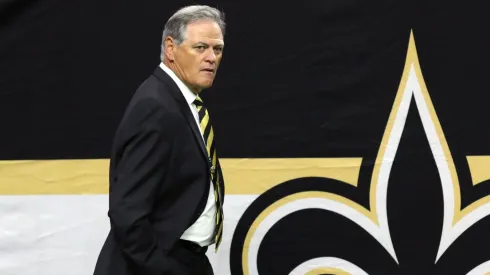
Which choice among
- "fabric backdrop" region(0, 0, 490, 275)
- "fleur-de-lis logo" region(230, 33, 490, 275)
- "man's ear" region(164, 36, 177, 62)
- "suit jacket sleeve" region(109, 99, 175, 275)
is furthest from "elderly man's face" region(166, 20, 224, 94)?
"fleur-de-lis logo" region(230, 33, 490, 275)

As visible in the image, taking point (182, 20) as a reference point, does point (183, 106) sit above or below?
below

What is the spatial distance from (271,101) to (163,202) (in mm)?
726

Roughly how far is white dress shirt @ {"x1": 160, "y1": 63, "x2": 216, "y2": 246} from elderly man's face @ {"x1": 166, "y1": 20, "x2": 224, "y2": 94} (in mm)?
17

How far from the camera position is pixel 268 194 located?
7.70 feet

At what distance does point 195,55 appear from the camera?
177 centimetres

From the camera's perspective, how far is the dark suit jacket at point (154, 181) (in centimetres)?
160

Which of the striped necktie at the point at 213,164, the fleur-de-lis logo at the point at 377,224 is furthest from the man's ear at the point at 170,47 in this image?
the fleur-de-lis logo at the point at 377,224

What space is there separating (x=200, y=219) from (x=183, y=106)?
0.81ft

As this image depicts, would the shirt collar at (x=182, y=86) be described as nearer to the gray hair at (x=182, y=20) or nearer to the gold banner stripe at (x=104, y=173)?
the gray hair at (x=182, y=20)

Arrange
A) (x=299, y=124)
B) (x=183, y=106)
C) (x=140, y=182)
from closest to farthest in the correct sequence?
(x=140, y=182), (x=183, y=106), (x=299, y=124)

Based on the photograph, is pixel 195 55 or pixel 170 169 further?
pixel 195 55

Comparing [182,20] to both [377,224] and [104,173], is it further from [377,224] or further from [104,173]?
[377,224]

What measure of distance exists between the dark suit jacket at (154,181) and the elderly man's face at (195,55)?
0.17ft

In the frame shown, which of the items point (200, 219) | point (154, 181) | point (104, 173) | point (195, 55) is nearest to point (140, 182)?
point (154, 181)
